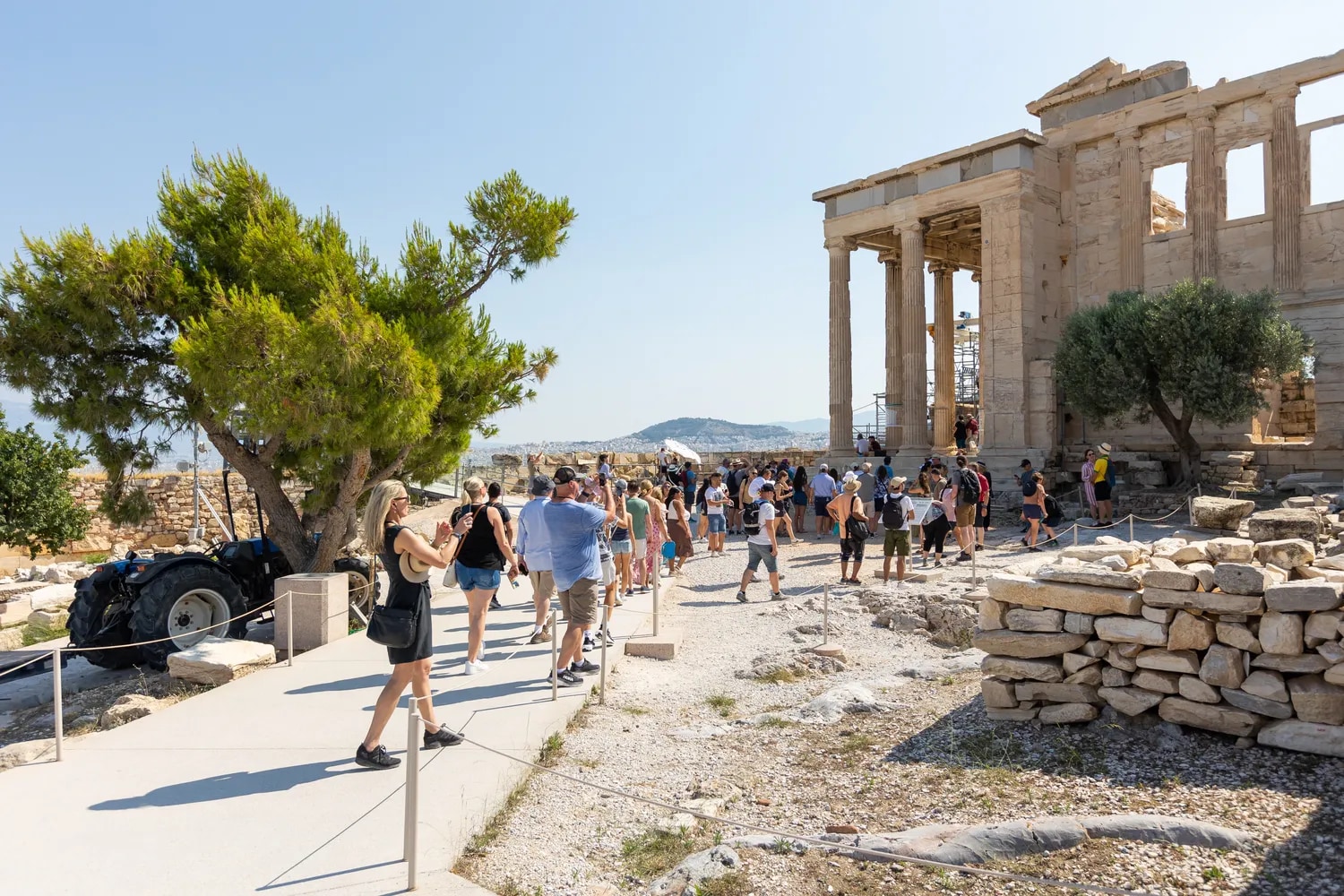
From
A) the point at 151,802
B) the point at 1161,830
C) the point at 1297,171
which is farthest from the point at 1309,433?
the point at 151,802

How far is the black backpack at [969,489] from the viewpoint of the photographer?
15164 millimetres

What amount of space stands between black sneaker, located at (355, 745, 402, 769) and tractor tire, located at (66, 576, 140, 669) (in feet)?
19.6

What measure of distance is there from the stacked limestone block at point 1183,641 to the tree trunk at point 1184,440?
53.3ft

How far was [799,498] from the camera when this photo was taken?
74.4 feet

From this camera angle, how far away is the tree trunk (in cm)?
2158

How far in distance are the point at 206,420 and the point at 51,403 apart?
171 cm

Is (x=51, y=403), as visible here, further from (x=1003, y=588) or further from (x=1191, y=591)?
(x=1191, y=591)

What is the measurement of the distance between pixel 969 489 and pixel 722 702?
8.45 meters

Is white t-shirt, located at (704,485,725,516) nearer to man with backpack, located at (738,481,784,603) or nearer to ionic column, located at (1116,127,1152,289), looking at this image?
man with backpack, located at (738,481,784,603)

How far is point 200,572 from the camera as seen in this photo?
10180 mm

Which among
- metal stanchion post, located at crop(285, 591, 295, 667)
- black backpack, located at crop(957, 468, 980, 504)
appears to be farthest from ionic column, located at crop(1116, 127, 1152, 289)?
metal stanchion post, located at crop(285, 591, 295, 667)

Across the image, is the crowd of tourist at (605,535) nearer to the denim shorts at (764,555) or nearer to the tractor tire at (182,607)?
the denim shorts at (764,555)

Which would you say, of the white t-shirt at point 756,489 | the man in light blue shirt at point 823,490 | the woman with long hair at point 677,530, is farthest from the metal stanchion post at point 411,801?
the man in light blue shirt at point 823,490

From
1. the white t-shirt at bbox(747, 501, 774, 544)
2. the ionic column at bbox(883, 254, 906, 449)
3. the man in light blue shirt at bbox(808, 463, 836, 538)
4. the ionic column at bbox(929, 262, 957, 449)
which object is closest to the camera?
the white t-shirt at bbox(747, 501, 774, 544)
